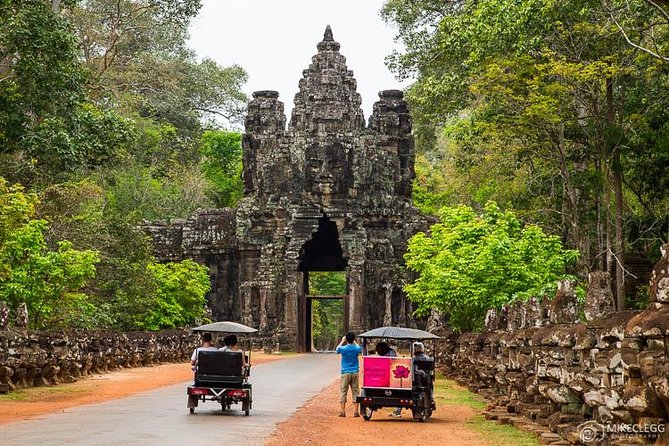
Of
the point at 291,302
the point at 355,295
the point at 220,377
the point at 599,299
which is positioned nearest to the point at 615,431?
the point at 599,299

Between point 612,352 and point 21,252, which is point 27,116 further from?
point 612,352

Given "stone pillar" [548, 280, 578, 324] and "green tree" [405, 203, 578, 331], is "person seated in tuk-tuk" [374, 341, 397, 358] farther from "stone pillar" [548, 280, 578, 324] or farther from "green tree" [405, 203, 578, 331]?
"green tree" [405, 203, 578, 331]

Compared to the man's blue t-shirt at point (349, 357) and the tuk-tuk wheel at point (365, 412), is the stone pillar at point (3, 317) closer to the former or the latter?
the man's blue t-shirt at point (349, 357)

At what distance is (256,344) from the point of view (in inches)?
2005

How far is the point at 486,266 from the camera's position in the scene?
30.5 metres

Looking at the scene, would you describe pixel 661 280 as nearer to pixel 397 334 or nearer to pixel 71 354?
pixel 397 334

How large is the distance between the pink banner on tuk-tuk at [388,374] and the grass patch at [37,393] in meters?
8.21

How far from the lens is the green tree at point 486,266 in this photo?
30562 millimetres

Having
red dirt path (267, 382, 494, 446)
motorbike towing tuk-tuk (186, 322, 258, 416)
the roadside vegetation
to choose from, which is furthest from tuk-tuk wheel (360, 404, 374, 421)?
the roadside vegetation

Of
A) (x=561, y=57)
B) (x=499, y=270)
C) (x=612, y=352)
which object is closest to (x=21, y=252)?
(x=499, y=270)

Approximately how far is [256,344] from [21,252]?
2264cm

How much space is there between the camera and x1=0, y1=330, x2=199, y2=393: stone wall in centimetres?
2419

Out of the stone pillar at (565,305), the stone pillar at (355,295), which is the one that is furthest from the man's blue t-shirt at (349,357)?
the stone pillar at (355,295)

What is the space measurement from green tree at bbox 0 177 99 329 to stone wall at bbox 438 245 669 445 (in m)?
12.7
